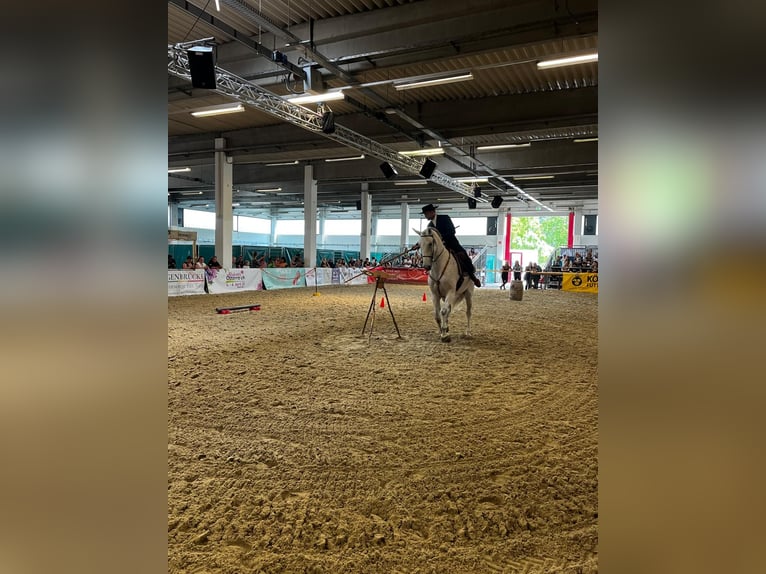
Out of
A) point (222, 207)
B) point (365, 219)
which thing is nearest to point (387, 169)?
point (222, 207)

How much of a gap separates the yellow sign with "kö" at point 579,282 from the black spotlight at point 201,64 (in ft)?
63.9

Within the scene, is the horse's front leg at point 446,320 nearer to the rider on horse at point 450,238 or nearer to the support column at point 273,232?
the rider on horse at point 450,238

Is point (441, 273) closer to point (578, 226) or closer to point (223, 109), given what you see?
point (223, 109)

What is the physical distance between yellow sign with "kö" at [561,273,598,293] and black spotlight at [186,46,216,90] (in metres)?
19.5

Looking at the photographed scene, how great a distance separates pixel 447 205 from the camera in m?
39.6

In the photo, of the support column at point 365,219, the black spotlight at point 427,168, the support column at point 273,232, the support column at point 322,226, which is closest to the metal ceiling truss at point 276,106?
the black spotlight at point 427,168

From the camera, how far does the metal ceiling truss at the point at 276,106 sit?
936 cm

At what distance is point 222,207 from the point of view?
1930 centimetres

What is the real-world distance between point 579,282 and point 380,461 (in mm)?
21879

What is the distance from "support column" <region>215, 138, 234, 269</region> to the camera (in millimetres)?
19172
